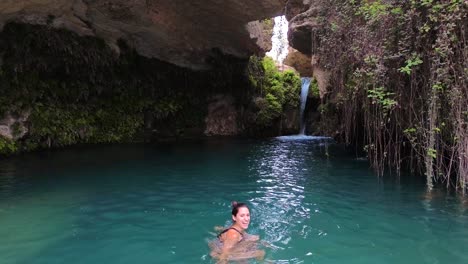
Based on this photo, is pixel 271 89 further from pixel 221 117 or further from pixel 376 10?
pixel 376 10

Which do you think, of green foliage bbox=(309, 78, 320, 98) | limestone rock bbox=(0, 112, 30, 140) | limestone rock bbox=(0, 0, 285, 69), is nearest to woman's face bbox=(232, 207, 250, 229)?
limestone rock bbox=(0, 0, 285, 69)

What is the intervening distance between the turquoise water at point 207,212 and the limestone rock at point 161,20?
4344 millimetres

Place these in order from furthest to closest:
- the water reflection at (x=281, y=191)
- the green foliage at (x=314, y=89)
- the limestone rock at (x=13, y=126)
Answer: the green foliage at (x=314, y=89), the limestone rock at (x=13, y=126), the water reflection at (x=281, y=191)

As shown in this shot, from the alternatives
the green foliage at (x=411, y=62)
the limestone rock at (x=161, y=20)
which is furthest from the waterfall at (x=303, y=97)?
the green foliage at (x=411, y=62)

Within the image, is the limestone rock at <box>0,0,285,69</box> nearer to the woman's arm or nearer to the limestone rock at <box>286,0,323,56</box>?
the limestone rock at <box>286,0,323,56</box>

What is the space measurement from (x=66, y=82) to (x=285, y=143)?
8849 millimetres

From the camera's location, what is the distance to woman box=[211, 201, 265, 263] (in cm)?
471

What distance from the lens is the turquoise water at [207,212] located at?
492 centimetres

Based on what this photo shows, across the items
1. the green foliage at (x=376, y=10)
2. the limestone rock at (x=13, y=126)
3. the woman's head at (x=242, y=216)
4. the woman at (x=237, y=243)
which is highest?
the green foliage at (x=376, y=10)

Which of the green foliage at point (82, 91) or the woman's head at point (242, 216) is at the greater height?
the green foliage at point (82, 91)

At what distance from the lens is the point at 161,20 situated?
42.1ft

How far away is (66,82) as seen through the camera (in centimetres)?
1450

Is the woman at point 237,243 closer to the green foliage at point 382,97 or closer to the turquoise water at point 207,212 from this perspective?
the turquoise water at point 207,212

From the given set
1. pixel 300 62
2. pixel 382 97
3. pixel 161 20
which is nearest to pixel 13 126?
pixel 161 20
